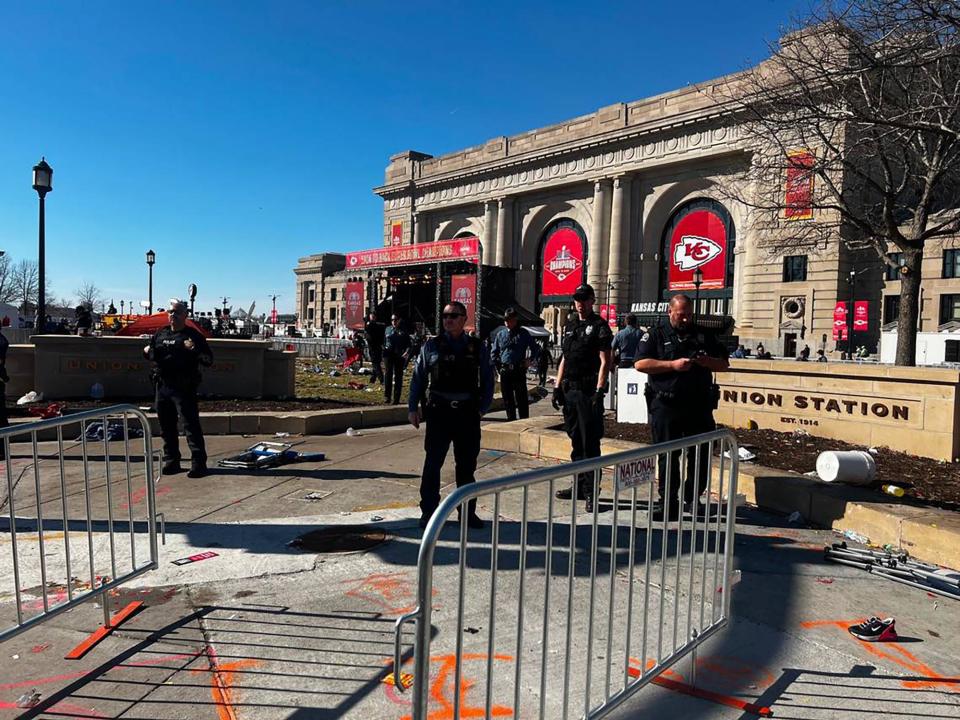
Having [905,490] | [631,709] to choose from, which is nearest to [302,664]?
[631,709]

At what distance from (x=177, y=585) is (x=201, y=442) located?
3.13 meters

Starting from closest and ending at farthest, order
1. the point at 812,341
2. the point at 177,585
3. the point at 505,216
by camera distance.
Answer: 1. the point at 177,585
2. the point at 812,341
3. the point at 505,216

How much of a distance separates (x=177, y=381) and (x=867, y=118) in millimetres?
7642

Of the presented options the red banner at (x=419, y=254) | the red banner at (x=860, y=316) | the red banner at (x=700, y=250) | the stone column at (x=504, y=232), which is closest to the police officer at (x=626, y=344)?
the red banner at (x=419, y=254)

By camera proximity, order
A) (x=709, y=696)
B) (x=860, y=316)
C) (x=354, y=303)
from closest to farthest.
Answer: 1. (x=709, y=696)
2. (x=860, y=316)
3. (x=354, y=303)

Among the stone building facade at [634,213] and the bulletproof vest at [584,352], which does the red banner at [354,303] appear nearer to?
the stone building facade at [634,213]

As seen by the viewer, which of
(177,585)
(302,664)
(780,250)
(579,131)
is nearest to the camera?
(302,664)

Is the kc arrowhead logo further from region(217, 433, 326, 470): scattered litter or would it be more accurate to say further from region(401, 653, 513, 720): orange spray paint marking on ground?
region(401, 653, 513, 720): orange spray paint marking on ground

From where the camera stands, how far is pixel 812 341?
126 feet

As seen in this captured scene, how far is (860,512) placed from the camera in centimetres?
491

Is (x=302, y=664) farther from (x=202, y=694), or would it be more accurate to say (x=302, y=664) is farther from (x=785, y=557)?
(x=785, y=557)

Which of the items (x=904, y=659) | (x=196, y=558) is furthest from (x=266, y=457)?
(x=904, y=659)

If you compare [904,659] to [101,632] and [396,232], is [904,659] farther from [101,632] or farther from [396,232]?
[396,232]

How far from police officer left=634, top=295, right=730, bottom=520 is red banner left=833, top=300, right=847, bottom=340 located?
120ft
